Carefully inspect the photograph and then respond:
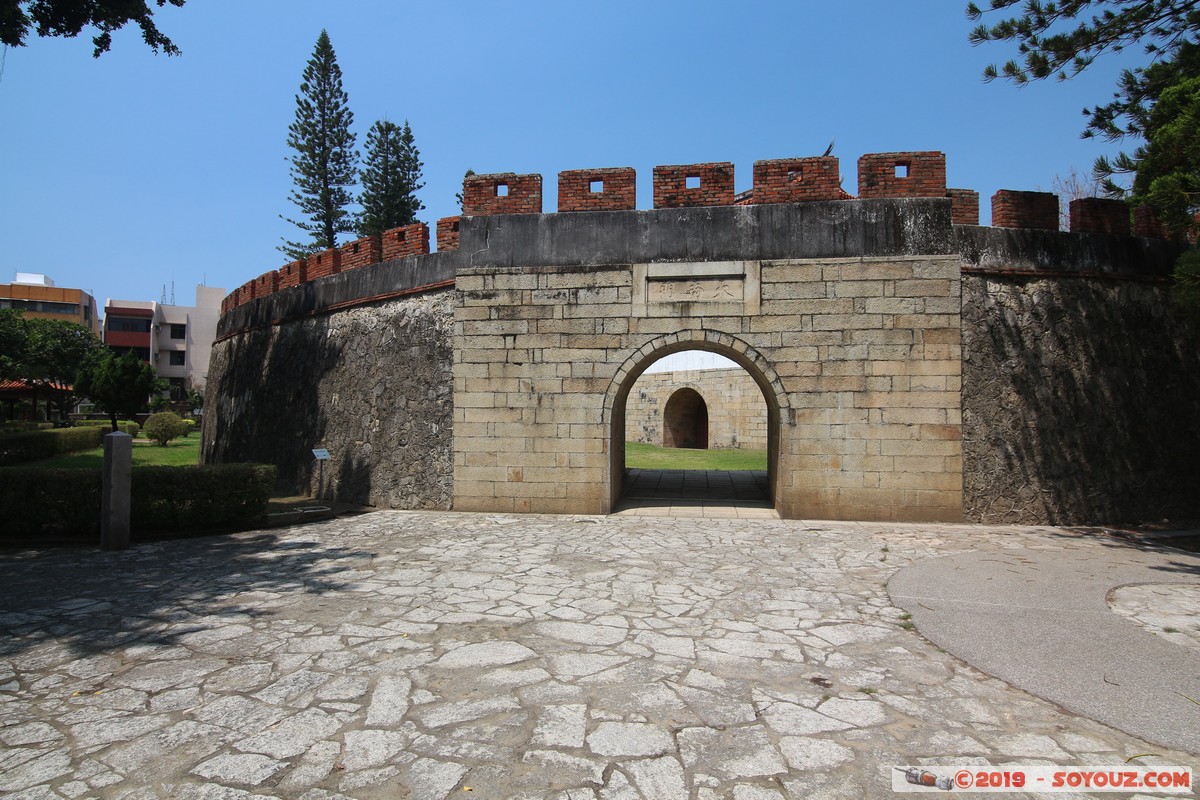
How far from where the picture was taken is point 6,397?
87.9ft

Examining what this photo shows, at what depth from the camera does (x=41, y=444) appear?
15.6 meters

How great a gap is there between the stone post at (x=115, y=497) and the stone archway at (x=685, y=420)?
52.9ft

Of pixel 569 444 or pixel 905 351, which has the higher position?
pixel 905 351

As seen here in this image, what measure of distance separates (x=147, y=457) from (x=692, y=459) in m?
14.7

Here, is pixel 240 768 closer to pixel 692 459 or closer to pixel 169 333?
pixel 692 459

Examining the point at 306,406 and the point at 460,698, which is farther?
the point at 306,406

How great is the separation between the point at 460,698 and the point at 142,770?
132 cm

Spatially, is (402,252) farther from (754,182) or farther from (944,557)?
(944,557)

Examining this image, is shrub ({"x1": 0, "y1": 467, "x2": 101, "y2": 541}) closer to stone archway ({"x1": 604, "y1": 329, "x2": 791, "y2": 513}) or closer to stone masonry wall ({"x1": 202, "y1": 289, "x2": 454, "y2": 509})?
stone masonry wall ({"x1": 202, "y1": 289, "x2": 454, "y2": 509})

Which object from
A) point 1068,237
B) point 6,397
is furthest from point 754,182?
point 6,397

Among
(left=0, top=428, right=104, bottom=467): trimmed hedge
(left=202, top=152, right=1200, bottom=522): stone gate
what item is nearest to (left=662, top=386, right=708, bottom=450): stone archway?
(left=202, top=152, right=1200, bottom=522): stone gate

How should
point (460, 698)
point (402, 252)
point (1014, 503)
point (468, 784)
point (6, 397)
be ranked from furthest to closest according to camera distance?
point (6, 397), point (402, 252), point (1014, 503), point (460, 698), point (468, 784)

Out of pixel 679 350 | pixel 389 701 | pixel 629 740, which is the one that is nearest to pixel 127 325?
pixel 679 350

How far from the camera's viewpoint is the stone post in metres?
6.51
